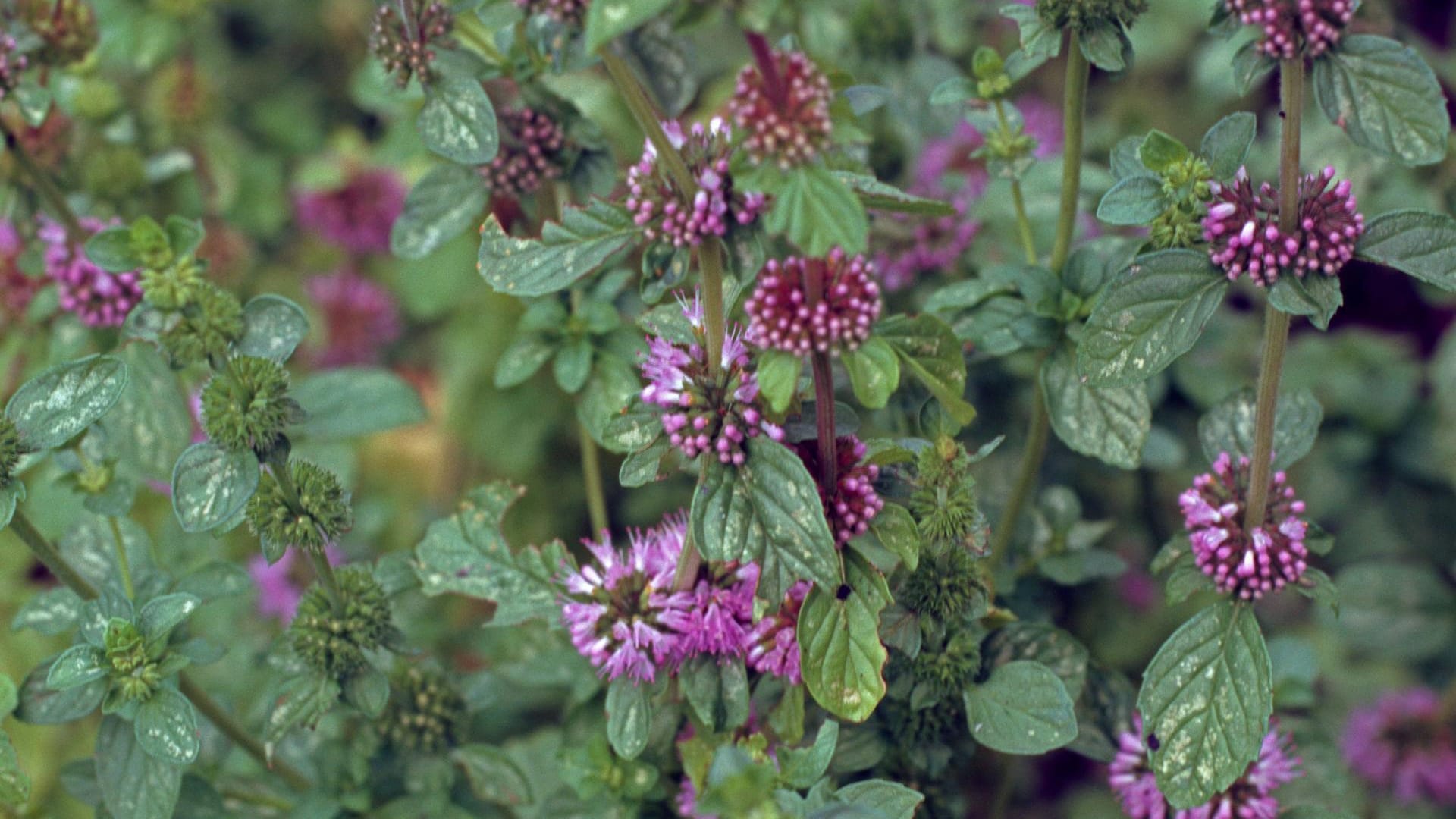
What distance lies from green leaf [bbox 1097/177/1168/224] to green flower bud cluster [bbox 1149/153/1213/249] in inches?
0.4

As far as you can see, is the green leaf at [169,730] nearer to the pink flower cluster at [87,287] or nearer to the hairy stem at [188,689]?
the hairy stem at [188,689]

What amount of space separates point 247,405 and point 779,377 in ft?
1.96

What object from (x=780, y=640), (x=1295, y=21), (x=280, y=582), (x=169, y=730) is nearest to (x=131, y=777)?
(x=169, y=730)

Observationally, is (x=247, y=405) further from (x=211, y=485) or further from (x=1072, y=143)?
(x=1072, y=143)

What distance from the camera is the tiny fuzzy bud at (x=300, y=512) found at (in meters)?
1.30

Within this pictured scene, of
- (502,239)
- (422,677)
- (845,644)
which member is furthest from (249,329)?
(845,644)

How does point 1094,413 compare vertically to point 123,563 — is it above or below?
above

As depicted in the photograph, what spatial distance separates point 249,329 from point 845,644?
2.47 feet

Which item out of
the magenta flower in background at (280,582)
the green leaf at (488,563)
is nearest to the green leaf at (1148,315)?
the green leaf at (488,563)

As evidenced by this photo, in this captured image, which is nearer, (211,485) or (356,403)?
(211,485)

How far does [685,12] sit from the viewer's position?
98 cm

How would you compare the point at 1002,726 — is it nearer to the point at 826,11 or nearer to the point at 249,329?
the point at 249,329

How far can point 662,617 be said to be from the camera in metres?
1.27

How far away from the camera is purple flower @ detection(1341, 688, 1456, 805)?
2.03 metres
